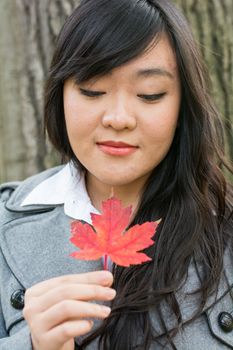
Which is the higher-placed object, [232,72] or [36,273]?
[232,72]

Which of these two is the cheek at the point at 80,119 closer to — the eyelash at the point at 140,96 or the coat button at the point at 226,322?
the eyelash at the point at 140,96

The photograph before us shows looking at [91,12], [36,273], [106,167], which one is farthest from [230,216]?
[91,12]

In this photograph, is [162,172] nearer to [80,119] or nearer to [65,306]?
[80,119]

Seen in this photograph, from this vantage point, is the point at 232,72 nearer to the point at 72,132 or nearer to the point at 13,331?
the point at 72,132

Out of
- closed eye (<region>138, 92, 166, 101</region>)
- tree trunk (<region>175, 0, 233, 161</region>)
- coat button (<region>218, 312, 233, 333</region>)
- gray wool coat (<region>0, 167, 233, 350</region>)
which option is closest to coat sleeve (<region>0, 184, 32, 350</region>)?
gray wool coat (<region>0, 167, 233, 350</region>)

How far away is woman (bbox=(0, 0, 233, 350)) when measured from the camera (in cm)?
178

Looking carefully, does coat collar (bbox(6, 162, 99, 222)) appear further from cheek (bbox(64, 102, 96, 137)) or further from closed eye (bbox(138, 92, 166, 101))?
closed eye (bbox(138, 92, 166, 101))

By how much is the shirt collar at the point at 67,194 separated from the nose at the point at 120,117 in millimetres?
412

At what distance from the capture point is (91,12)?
1839 mm

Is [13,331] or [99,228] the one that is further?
[13,331]

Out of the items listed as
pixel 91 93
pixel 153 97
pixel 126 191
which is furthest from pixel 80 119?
pixel 126 191

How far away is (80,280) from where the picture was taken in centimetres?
144

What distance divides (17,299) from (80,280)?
600 millimetres

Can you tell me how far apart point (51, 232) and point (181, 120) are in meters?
0.51
